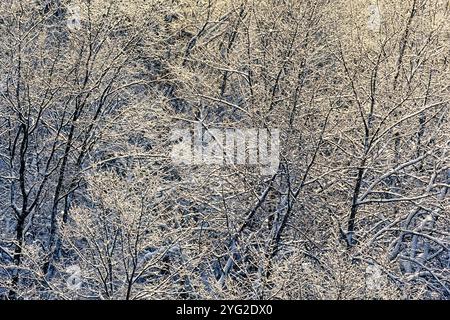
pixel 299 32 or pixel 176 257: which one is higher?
pixel 299 32

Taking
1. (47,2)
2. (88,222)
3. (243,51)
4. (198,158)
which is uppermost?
(47,2)

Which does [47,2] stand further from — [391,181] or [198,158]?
[391,181]

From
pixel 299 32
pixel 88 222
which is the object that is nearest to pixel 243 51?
pixel 299 32

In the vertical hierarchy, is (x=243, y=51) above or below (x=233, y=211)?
above

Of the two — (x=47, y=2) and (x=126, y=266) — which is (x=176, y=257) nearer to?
(x=126, y=266)

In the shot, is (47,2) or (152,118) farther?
(152,118)
